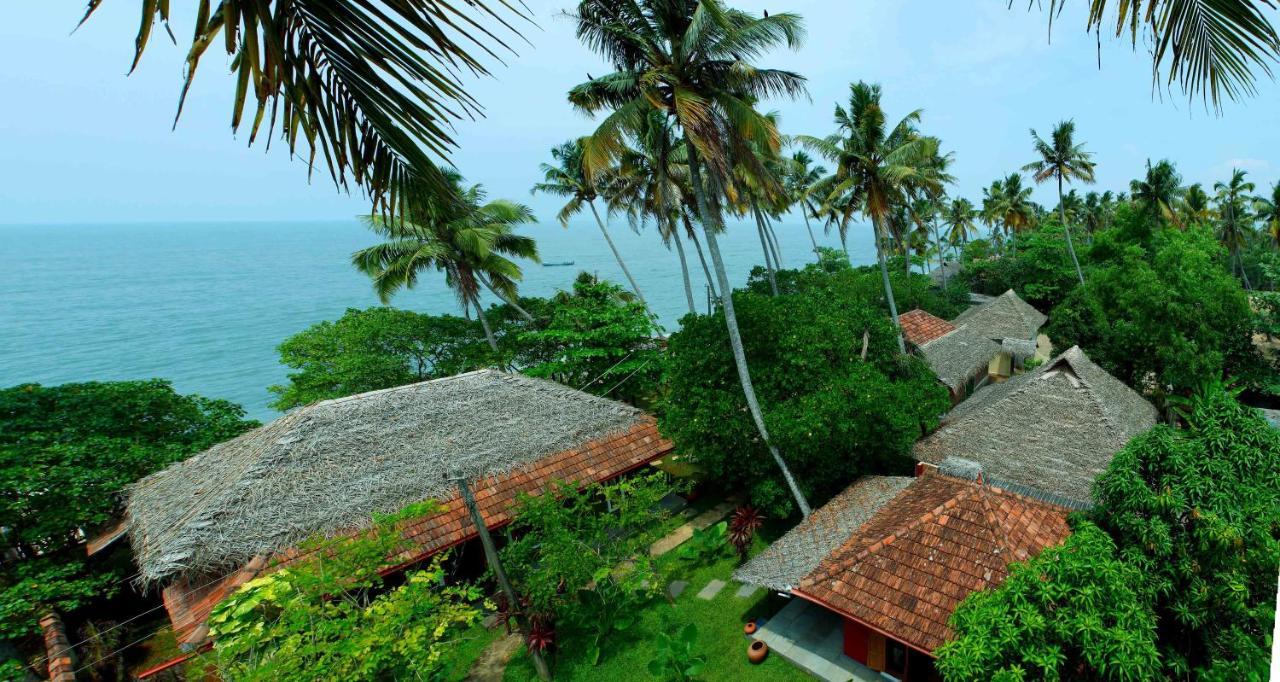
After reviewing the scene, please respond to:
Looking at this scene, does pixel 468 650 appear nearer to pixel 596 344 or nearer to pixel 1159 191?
pixel 596 344

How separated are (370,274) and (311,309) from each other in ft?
185

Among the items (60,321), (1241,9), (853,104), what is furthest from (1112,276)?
(60,321)

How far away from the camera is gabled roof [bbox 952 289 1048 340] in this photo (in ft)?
78.4

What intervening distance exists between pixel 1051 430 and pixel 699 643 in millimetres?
10282

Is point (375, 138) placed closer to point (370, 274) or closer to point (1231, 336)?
point (370, 274)

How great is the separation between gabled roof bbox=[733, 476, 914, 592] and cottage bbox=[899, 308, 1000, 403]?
8898 mm

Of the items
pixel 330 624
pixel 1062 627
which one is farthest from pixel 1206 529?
pixel 330 624

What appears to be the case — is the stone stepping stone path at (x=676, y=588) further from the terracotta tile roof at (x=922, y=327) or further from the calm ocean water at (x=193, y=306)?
the terracotta tile roof at (x=922, y=327)

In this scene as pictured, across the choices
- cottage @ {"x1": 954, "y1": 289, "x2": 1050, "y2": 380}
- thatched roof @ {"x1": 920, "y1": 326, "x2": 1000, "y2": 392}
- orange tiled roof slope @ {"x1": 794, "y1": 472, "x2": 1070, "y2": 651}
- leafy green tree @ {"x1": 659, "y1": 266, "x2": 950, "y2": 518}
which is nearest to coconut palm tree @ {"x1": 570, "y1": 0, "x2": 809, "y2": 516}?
leafy green tree @ {"x1": 659, "y1": 266, "x2": 950, "y2": 518}

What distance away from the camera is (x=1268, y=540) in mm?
5840

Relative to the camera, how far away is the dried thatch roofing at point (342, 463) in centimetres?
1009

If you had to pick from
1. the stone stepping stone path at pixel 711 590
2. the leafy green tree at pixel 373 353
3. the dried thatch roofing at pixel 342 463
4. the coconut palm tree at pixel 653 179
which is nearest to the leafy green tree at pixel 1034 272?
the coconut palm tree at pixel 653 179

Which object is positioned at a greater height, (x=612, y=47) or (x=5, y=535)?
(x=612, y=47)

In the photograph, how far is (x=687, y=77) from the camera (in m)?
10.5
